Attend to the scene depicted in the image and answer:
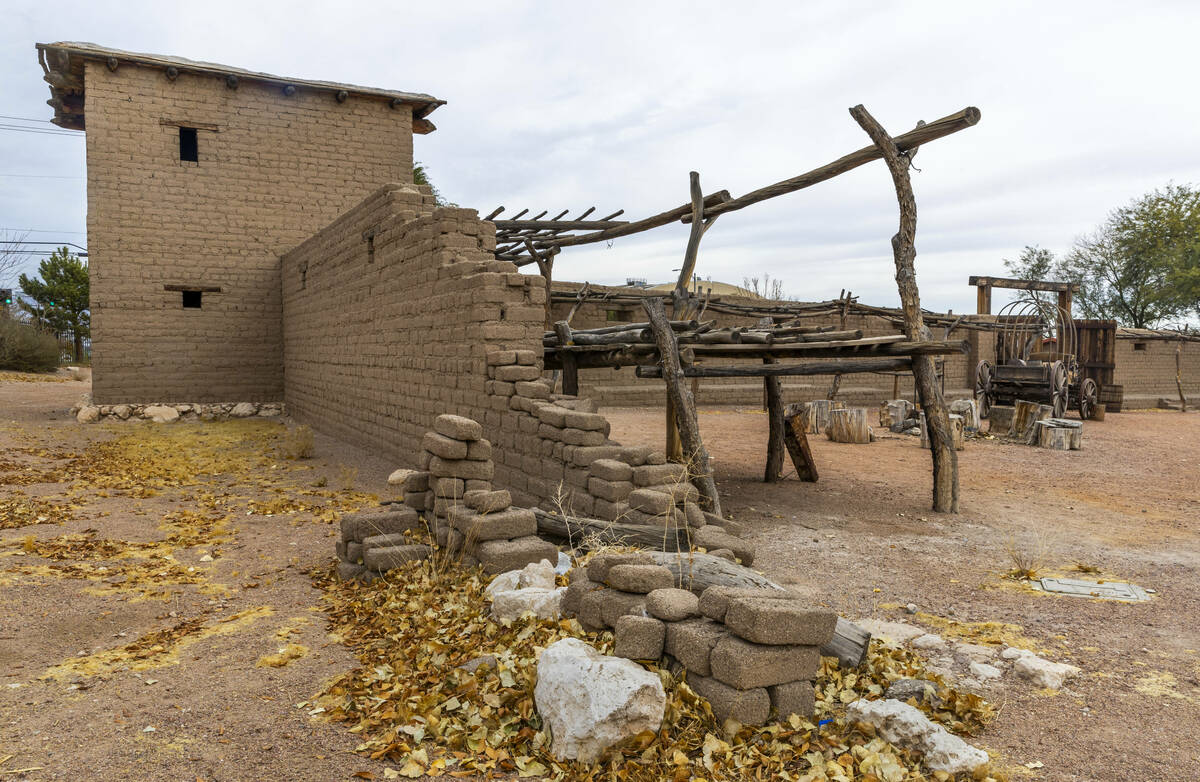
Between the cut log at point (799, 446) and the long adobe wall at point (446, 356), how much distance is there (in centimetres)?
356

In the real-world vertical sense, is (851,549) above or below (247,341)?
below

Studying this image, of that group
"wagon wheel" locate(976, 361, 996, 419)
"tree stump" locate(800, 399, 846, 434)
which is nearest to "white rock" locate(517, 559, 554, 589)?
"tree stump" locate(800, 399, 846, 434)

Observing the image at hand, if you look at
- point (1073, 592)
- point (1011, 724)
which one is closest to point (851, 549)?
point (1073, 592)

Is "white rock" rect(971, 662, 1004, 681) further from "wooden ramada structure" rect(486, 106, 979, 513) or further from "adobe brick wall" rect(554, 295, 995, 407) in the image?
"adobe brick wall" rect(554, 295, 995, 407)

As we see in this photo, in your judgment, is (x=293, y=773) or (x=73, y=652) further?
(x=73, y=652)

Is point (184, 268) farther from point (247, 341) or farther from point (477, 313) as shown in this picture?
point (477, 313)

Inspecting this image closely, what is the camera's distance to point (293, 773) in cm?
299

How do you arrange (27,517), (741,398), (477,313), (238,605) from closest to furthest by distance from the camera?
1. (238,605)
2. (27,517)
3. (477,313)
4. (741,398)

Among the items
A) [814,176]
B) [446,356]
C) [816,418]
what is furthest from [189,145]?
[816,418]

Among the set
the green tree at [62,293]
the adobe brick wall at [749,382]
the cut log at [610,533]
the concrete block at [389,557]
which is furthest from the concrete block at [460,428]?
the green tree at [62,293]

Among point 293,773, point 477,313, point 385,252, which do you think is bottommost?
point 293,773

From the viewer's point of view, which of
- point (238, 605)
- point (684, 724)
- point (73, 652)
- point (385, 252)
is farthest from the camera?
point (385, 252)

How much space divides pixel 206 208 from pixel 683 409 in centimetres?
1186

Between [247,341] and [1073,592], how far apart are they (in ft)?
48.2
